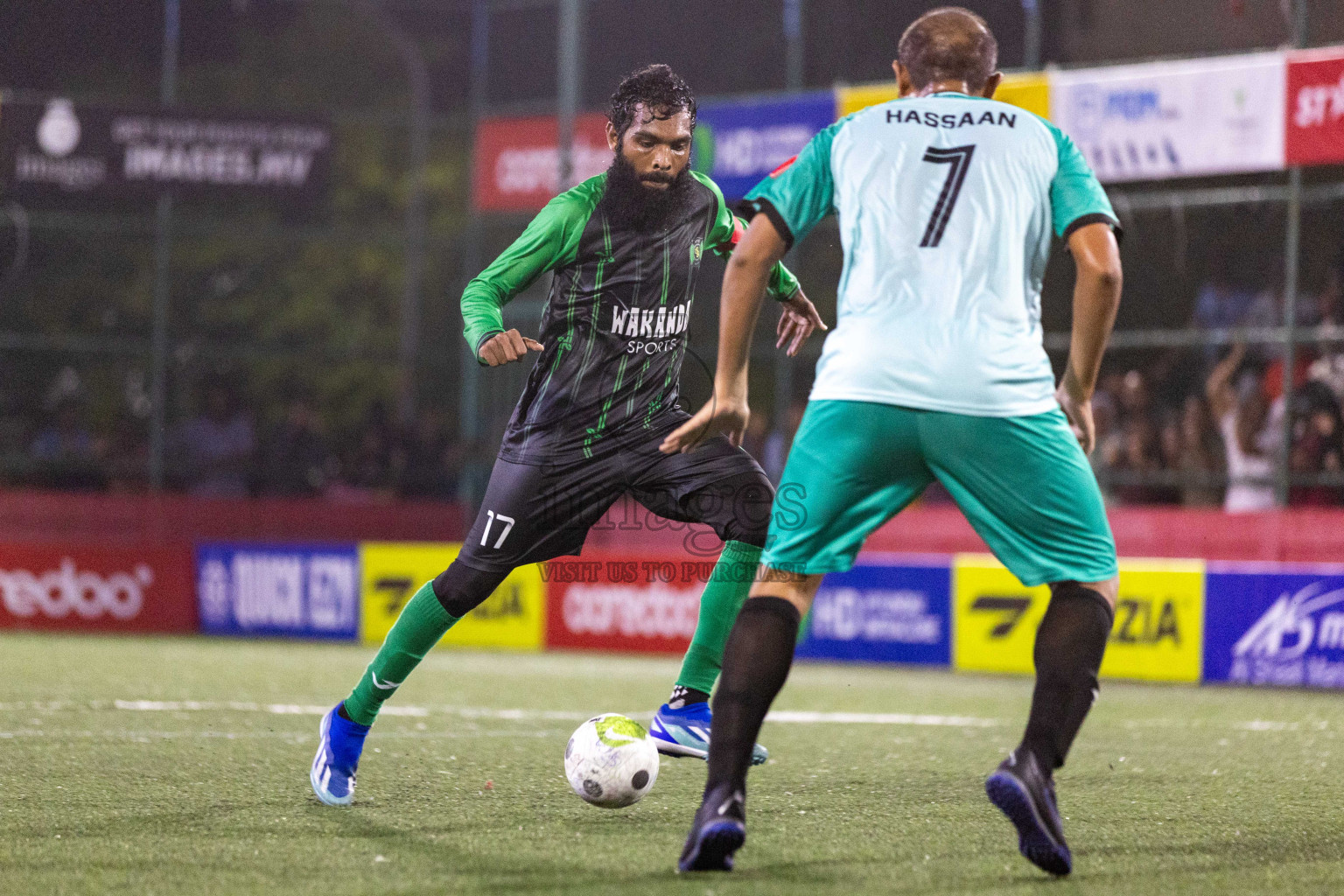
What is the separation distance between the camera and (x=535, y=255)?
18.2ft

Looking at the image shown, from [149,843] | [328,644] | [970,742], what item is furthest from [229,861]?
[328,644]

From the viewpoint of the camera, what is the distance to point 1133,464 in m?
14.7

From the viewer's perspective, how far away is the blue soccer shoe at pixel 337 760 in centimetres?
545

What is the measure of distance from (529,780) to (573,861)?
1.62 meters

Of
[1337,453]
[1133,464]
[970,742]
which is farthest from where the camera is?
[1133,464]

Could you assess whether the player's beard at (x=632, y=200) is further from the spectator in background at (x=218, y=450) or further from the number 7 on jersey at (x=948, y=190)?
the spectator in background at (x=218, y=450)

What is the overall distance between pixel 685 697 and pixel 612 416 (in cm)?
99

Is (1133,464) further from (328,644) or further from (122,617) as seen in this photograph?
(122,617)

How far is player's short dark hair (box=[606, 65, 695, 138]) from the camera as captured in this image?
222 inches

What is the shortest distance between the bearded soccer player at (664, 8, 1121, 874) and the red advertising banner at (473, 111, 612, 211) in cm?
1540

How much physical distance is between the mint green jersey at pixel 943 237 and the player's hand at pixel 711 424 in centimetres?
20

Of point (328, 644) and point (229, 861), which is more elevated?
point (229, 861)

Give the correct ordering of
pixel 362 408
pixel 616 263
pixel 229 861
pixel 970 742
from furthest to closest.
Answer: pixel 362 408 → pixel 970 742 → pixel 616 263 → pixel 229 861

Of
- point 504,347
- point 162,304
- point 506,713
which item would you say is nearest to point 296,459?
point 162,304
